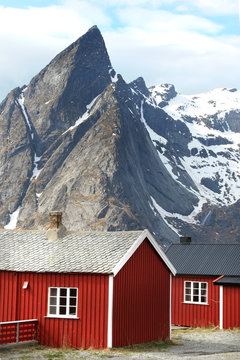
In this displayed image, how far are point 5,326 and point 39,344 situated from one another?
2103 mm

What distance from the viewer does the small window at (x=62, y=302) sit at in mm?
24438

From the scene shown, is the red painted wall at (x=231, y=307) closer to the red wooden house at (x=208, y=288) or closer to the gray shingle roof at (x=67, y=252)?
the red wooden house at (x=208, y=288)

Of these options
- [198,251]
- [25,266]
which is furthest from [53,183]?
[25,266]

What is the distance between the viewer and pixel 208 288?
36.0 metres

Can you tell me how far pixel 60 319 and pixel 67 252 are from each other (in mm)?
3036

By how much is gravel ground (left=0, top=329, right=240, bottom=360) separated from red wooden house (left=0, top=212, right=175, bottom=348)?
882mm

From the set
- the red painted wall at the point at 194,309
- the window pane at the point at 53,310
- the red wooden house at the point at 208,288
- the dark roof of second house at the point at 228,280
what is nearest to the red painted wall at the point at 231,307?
the red wooden house at the point at 208,288

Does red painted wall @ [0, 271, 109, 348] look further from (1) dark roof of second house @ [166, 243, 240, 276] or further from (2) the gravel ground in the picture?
(1) dark roof of second house @ [166, 243, 240, 276]

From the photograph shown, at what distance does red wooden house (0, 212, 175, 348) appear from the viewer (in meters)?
24.0

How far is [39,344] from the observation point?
24703 mm

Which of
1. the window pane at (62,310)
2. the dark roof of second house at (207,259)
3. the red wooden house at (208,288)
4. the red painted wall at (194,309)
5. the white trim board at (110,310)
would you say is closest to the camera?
the white trim board at (110,310)

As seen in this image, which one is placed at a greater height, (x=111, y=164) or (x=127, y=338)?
(x=111, y=164)

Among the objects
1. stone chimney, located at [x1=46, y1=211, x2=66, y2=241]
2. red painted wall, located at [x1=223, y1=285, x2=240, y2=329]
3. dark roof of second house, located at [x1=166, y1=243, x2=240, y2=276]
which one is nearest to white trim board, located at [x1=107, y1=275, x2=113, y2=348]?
stone chimney, located at [x1=46, y1=211, x2=66, y2=241]

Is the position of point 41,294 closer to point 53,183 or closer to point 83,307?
point 83,307
